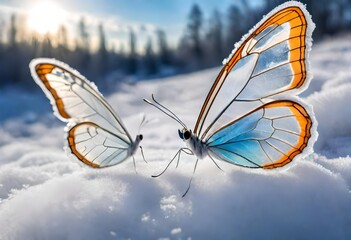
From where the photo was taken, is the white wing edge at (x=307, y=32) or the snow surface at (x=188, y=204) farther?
the white wing edge at (x=307, y=32)

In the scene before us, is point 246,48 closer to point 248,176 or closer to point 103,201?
point 248,176

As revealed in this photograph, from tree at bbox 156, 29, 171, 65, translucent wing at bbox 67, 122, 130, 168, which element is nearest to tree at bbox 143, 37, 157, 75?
tree at bbox 156, 29, 171, 65

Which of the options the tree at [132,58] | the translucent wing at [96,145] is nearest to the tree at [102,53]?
the tree at [132,58]

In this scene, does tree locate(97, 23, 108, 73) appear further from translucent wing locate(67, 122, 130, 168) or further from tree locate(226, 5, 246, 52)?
translucent wing locate(67, 122, 130, 168)

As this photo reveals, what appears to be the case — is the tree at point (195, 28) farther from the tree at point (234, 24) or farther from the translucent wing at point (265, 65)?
the translucent wing at point (265, 65)

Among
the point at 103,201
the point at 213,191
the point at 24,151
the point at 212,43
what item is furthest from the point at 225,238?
the point at 212,43

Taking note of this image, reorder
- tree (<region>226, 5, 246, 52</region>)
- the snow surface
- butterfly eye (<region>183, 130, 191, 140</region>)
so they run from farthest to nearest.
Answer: tree (<region>226, 5, 246, 52</region>) < butterfly eye (<region>183, 130, 191, 140</region>) < the snow surface
